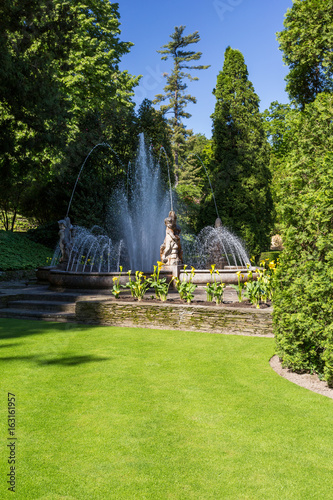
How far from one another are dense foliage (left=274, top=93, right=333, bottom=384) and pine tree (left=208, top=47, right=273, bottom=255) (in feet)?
65.3

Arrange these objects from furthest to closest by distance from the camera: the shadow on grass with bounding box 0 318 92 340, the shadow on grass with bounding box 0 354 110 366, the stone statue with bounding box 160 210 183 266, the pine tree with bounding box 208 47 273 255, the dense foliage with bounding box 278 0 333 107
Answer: the pine tree with bounding box 208 47 273 255 < the dense foliage with bounding box 278 0 333 107 < the stone statue with bounding box 160 210 183 266 < the shadow on grass with bounding box 0 318 92 340 < the shadow on grass with bounding box 0 354 110 366

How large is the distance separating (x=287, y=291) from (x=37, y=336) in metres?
4.77

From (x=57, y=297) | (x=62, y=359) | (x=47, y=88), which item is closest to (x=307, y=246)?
(x=62, y=359)

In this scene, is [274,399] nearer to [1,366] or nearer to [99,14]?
[1,366]

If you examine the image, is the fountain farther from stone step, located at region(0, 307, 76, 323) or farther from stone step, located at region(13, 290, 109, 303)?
stone step, located at region(0, 307, 76, 323)

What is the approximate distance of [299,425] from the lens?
12.6 ft

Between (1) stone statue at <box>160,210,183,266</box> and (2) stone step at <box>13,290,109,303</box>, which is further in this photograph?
(1) stone statue at <box>160,210,183,266</box>

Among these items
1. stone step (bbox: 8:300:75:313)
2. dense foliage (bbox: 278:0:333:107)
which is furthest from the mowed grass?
dense foliage (bbox: 278:0:333:107)

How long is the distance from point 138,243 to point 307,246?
15553 mm

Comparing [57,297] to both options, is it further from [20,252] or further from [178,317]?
[20,252]

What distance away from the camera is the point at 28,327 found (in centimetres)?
856

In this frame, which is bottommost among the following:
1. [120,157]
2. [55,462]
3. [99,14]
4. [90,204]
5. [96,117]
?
[55,462]

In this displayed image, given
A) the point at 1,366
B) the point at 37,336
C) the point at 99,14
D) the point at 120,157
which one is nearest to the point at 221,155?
the point at 120,157

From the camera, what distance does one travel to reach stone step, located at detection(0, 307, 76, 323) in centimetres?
935
